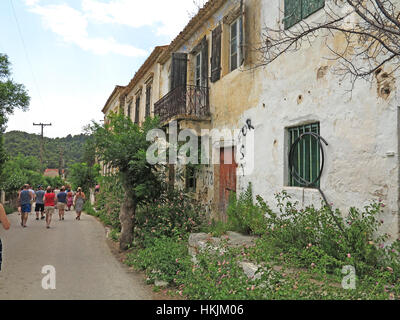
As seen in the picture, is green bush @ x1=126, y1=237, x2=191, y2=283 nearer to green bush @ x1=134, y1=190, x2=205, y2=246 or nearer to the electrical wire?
green bush @ x1=134, y1=190, x2=205, y2=246

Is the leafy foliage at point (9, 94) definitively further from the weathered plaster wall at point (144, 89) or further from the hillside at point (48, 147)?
the hillside at point (48, 147)

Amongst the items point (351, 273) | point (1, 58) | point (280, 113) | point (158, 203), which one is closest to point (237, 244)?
point (351, 273)

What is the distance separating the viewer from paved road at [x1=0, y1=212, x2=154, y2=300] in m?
5.10

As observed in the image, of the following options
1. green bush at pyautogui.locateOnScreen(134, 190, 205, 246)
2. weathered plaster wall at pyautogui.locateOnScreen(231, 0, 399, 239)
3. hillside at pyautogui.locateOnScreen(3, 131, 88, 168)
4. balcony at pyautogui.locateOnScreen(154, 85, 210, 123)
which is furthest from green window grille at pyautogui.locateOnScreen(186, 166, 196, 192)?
hillside at pyautogui.locateOnScreen(3, 131, 88, 168)

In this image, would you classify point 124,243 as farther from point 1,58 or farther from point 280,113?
point 1,58

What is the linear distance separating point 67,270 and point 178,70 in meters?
7.34

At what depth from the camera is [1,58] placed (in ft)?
60.4

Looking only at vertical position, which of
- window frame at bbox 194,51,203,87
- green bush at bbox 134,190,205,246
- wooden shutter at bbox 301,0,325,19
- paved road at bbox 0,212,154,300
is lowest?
paved road at bbox 0,212,154,300

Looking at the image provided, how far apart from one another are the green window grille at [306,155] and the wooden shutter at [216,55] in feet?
11.5

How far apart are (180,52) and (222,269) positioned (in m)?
8.95

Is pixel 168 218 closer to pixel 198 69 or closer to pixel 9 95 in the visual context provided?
pixel 198 69

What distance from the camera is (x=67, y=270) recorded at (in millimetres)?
6332

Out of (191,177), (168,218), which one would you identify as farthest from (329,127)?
(191,177)

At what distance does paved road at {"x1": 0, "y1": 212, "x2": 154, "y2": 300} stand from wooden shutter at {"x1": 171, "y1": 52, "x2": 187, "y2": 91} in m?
5.59
